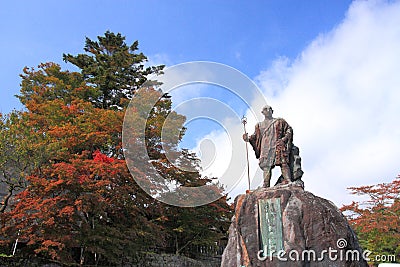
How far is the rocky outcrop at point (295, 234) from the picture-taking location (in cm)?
632

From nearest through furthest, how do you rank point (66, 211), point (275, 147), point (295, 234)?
point (295, 234), point (275, 147), point (66, 211)

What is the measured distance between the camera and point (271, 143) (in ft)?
25.6

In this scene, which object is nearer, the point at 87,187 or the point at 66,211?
the point at 66,211

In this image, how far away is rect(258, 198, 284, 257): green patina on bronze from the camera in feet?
21.6

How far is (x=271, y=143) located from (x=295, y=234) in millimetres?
2095

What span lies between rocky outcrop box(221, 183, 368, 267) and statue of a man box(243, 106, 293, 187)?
49 centimetres

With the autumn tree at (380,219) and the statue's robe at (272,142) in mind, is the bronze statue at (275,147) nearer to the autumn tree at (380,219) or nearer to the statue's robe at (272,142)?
the statue's robe at (272,142)

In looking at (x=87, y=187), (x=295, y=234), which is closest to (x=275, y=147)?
(x=295, y=234)

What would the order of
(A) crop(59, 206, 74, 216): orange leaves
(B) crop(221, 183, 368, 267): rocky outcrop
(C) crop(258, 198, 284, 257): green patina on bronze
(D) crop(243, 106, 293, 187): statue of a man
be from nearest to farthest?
(B) crop(221, 183, 368, 267): rocky outcrop
(C) crop(258, 198, 284, 257): green patina on bronze
(D) crop(243, 106, 293, 187): statue of a man
(A) crop(59, 206, 74, 216): orange leaves

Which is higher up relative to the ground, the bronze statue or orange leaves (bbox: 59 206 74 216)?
the bronze statue

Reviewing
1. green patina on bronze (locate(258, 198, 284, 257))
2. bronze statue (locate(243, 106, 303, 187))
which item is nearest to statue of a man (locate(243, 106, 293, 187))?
bronze statue (locate(243, 106, 303, 187))

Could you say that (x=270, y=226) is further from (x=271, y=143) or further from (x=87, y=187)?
(x=87, y=187)

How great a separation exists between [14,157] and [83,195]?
230 centimetres

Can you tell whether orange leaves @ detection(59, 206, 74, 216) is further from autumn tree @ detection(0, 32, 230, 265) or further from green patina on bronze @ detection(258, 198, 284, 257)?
green patina on bronze @ detection(258, 198, 284, 257)
